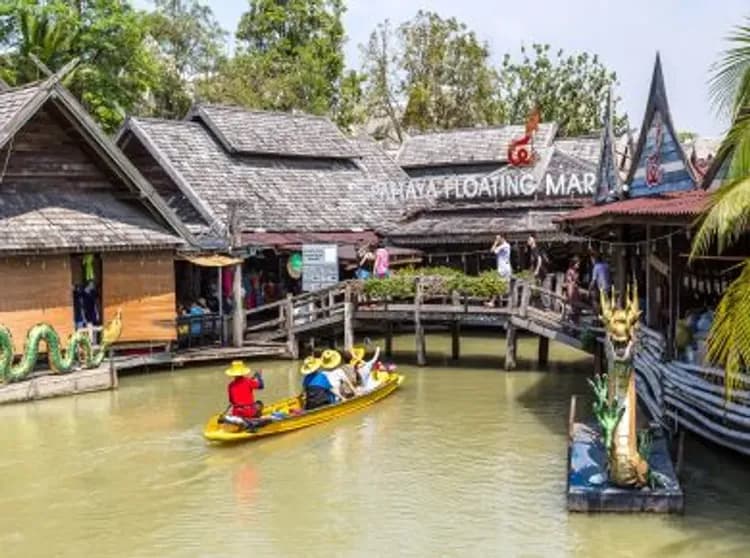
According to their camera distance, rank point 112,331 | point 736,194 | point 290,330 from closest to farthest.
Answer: point 736,194, point 112,331, point 290,330

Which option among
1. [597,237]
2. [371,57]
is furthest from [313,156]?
[371,57]

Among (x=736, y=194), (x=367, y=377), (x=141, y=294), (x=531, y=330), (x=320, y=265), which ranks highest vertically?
(x=736, y=194)

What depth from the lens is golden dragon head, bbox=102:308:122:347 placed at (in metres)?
22.1

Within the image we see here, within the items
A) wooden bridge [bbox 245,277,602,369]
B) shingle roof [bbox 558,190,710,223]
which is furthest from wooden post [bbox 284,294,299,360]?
shingle roof [bbox 558,190,710,223]

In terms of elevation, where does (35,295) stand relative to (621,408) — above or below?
above

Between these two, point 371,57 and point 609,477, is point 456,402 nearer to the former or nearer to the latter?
point 609,477

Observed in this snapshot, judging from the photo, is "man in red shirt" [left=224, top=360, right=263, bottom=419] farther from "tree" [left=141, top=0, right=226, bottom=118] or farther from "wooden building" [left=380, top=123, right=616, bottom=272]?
"tree" [left=141, top=0, right=226, bottom=118]

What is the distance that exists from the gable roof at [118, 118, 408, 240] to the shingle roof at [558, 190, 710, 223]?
11930 mm

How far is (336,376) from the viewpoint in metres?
18.2

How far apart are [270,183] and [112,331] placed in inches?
363

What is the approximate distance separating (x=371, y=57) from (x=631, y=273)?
3049 cm

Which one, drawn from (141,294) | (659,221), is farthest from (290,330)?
(659,221)

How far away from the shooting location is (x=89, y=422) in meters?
18.4

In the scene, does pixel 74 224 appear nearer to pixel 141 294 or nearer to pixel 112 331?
pixel 141 294
